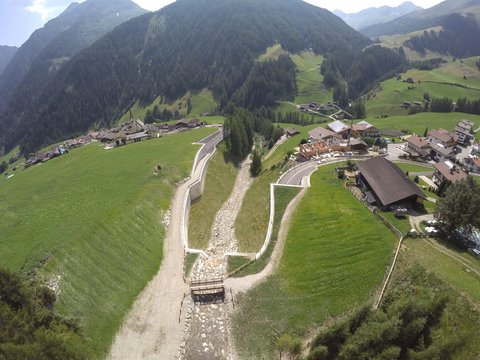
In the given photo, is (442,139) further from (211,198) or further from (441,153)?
(211,198)

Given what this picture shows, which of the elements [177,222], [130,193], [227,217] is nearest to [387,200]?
[227,217]

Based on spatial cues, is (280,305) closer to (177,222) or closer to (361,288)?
(361,288)

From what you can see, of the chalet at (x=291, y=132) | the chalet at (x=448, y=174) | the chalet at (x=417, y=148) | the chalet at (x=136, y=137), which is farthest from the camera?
the chalet at (x=291, y=132)

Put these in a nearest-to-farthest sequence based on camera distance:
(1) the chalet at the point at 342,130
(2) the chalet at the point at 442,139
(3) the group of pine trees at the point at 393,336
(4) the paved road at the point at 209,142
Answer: (3) the group of pine trees at the point at 393,336, (2) the chalet at the point at 442,139, (4) the paved road at the point at 209,142, (1) the chalet at the point at 342,130

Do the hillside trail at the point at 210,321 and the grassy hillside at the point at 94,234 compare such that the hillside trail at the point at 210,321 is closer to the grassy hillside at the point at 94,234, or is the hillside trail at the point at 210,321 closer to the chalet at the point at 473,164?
the grassy hillside at the point at 94,234

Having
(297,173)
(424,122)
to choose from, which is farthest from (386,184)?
(424,122)

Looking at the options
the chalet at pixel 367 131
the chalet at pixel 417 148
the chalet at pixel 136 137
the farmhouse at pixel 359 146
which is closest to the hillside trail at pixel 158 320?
the farmhouse at pixel 359 146
